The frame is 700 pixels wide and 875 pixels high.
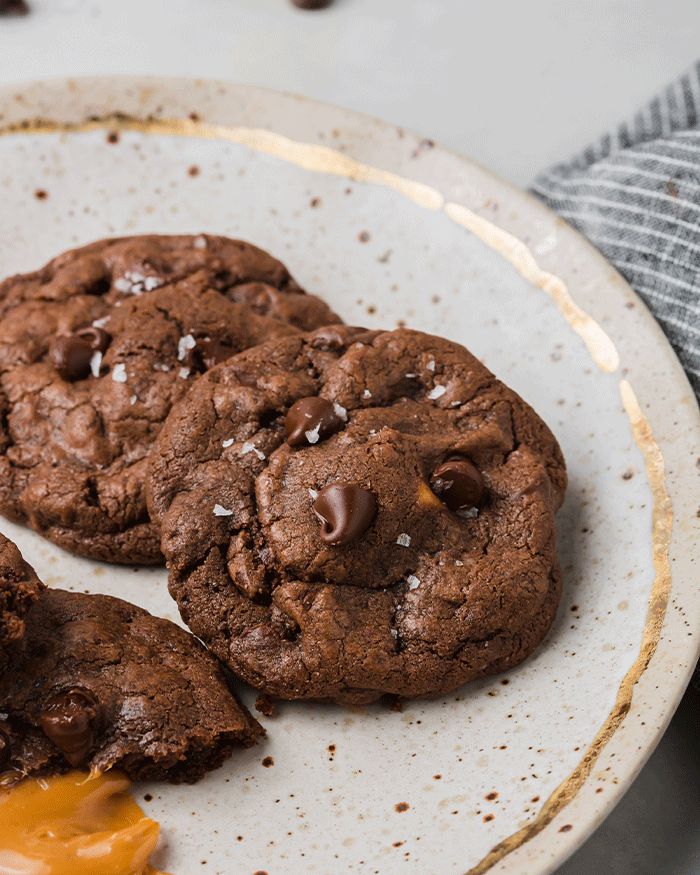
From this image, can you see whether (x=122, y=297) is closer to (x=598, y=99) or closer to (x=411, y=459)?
(x=411, y=459)

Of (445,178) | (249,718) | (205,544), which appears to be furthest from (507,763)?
(445,178)

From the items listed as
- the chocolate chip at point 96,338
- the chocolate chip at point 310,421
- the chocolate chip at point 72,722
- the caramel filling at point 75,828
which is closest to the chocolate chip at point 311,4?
the chocolate chip at point 96,338

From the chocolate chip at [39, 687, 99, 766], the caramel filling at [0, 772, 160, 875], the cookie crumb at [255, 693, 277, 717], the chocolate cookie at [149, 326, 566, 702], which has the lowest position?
the caramel filling at [0, 772, 160, 875]

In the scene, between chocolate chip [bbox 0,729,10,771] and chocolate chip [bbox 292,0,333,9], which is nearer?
chocolate chip [bbox 0,729,10,771]

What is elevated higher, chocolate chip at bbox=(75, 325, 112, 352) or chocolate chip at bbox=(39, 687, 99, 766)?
chocolate chip at bbox=(75, 325, 112, 352)

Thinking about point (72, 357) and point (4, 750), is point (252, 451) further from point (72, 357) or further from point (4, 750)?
point (4, 750)

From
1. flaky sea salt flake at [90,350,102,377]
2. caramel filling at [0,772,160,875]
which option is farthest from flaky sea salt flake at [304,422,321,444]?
caramel filling at [0,772,160,875]

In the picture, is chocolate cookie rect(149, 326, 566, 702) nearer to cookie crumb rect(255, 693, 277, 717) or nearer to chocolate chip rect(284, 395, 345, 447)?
chocolate chip rect(284, 395, 345, 447)
